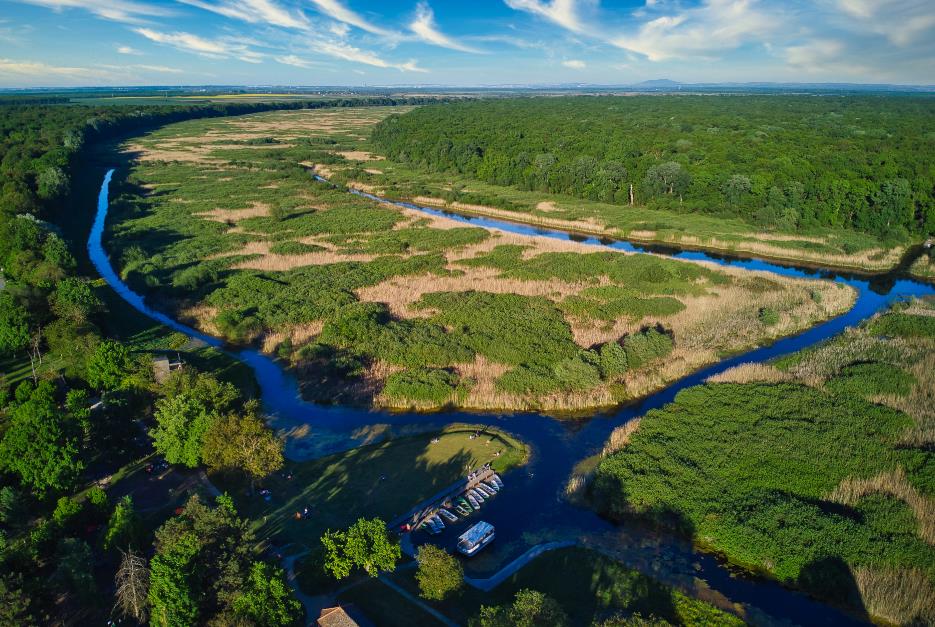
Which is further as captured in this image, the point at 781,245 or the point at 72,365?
the point at 781,245

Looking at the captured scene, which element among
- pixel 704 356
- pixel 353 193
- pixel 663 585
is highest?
pixel 353 193

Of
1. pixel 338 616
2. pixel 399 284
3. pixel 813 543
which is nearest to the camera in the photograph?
pixel 338 616

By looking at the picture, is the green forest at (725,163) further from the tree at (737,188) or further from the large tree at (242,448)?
the large tree at (242,448)

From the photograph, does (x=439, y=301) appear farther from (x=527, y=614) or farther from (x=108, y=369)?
(x=527, y=614)

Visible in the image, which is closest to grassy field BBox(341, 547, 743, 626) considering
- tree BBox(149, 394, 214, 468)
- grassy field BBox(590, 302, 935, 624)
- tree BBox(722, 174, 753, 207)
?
grassy field BBox(590, 302, 935, 624)

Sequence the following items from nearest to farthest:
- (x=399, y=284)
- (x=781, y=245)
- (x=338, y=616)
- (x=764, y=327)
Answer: (x=338, y=616)
(x=764, y=327)
(x=399, y=284)
(x=781, y=245)

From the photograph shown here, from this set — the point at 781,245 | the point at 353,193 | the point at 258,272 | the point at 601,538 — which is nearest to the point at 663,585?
the point at 601,538

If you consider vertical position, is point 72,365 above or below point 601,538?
above

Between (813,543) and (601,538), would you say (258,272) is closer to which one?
(601,538)

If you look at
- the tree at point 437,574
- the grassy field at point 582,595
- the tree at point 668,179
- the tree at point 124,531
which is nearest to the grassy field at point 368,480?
the grassy field at point 582,595
